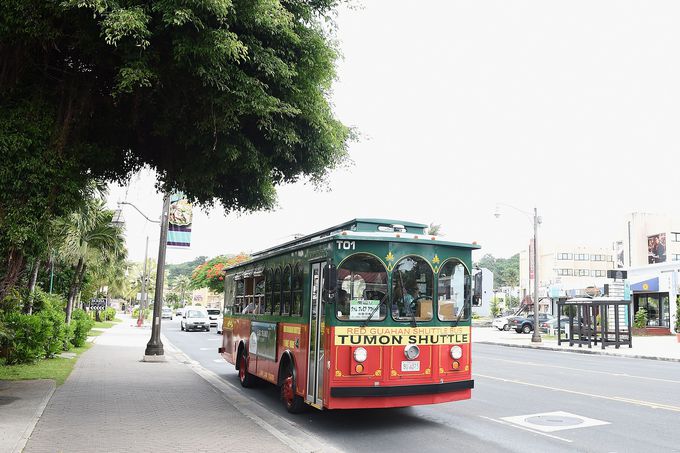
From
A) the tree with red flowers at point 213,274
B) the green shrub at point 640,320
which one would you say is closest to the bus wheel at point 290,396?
the green shrub at point 640,320

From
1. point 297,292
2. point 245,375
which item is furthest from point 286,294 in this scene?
point 245,375

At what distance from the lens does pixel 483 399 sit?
478 inches

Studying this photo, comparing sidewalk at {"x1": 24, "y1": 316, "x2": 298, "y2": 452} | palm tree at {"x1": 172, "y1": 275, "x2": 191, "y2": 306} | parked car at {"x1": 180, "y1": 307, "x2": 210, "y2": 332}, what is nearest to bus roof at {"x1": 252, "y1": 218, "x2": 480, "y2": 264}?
sidewalk at {"x1": 24, "y1": 316, "x2": 298, "y2": 452}

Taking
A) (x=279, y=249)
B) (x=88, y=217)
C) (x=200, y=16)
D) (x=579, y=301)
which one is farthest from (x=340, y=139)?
(x=579, y=301)

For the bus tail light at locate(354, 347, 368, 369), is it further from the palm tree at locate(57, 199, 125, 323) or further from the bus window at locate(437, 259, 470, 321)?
the palm tree at locate(57, 199, 125, 323)

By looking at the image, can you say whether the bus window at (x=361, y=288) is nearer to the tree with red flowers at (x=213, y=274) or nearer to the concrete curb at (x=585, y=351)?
the concrete curb at (x=585, y=351)

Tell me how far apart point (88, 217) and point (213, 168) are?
11.7 metres

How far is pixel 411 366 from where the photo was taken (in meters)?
9.01

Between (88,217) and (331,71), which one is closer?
(331,71)

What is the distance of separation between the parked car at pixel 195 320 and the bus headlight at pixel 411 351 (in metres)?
36.2

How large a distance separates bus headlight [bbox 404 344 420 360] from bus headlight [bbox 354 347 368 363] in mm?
650

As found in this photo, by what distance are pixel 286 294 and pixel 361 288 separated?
235 cm

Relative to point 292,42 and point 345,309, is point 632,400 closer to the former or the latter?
point 345,309

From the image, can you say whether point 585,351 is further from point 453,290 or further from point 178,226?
point 453,290
